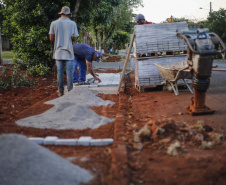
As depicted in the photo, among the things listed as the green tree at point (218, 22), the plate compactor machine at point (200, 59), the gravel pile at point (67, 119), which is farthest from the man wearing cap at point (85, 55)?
the green tree at point (218, 22)

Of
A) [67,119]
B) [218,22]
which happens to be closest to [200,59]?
[67,119]

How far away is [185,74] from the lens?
652 cm

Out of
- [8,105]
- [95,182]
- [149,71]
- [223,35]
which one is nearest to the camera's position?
[95,182]

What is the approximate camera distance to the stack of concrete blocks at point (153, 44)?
742cm

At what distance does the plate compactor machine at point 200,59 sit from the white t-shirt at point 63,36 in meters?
3.07

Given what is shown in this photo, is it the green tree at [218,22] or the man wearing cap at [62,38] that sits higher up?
the green tree at [218,22]

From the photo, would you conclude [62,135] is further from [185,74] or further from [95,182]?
[185,74]

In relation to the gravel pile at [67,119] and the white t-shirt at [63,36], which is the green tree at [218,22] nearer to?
the white t-shirt at [63,36]

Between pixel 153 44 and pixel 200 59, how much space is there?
2949 millimetres

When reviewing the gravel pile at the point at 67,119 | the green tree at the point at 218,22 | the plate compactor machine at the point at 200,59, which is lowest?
the gravel pile at the point at 67,119

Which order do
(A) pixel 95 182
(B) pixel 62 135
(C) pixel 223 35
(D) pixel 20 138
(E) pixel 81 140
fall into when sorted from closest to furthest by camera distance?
(A) pixel 95 182 < (D) pixel 20 138 < (E) pixel 81 140 < (B) pixel 62 135 < (C) pixel 223 35

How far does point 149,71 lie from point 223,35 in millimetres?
22976

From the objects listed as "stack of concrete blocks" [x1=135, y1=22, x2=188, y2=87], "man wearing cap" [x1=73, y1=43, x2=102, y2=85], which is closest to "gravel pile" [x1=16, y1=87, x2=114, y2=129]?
"stack of concrete blocks" [x1=135, y1=22, x2=188, y2=87]

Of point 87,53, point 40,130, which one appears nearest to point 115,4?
point 87,53
